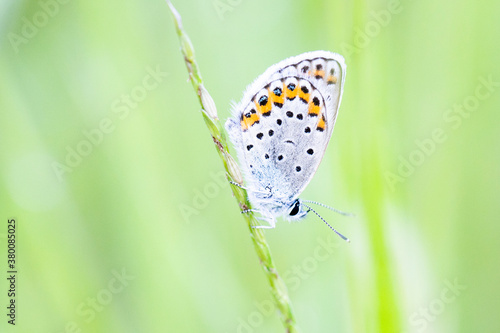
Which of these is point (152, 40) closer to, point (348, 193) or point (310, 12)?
point (310, 12)

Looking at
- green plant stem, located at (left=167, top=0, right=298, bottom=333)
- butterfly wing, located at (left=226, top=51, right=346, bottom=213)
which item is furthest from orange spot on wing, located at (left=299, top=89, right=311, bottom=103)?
green plant stem, located at (left=167, top=0, right=298, bottom=333)

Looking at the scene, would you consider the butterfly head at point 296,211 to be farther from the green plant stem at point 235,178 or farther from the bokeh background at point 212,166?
the green plant stem at point 235,178

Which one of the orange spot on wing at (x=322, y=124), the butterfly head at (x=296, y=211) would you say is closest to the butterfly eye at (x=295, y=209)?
the butterfly head at (x=296, y=211)

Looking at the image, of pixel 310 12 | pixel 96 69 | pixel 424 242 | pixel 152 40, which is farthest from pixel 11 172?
pixel 424 242

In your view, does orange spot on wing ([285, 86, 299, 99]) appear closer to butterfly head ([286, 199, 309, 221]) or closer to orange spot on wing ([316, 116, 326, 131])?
orange spot on wing ([316, 116, 326, 131])

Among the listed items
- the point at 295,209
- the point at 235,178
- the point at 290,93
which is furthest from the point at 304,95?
the point at 235,178

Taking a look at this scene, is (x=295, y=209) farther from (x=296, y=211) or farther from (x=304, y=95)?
(x=304, y=95)
